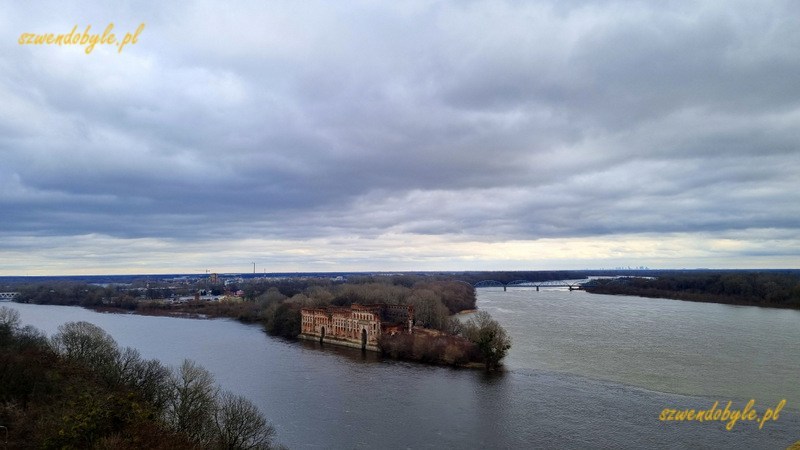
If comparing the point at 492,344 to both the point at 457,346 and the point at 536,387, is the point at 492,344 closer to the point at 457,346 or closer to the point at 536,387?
the point at 457,346

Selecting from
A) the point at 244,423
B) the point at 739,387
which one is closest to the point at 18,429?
the point at 244,423

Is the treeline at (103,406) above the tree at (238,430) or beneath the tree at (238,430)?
above

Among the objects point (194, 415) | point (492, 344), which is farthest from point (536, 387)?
point (194, 415)

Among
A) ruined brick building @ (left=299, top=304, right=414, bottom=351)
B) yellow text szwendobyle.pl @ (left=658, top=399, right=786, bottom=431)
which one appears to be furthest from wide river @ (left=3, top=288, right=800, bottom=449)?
ruined brick building @ (left=299, top=304, right=414, bottom=351)

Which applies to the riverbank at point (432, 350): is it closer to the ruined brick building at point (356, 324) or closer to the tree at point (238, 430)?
the ruined brick building at point (356, 324)

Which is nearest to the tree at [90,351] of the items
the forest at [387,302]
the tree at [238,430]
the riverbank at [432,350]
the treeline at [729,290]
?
the tree at [238,430]

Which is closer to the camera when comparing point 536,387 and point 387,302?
point 536,387
